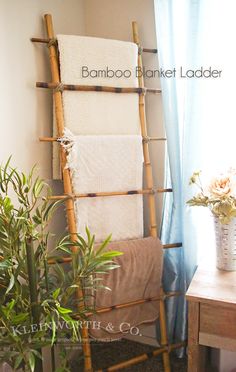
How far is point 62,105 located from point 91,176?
341mm

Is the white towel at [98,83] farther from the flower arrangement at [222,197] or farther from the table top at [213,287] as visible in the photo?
the table top at [213,287]

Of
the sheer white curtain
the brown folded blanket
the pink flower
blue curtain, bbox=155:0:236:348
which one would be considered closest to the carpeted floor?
blue curtain, bbox=155:0:236:348

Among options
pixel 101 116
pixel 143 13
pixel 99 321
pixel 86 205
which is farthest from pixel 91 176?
pixel 143 13

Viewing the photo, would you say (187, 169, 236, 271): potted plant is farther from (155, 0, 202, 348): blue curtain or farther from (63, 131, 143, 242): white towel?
(63, 131, 143, 242): white towel

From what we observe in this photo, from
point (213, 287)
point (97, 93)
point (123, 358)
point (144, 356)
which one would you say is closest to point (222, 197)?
point (213, 287)

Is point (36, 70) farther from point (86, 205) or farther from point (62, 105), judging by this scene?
point (86, 205)

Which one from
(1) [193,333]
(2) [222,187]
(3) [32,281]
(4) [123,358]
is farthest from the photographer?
(4) [123,358]

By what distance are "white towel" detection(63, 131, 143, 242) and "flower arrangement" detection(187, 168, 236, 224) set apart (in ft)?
1.15

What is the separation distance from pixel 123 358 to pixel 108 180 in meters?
0.99

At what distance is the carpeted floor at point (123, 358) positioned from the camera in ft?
5.19

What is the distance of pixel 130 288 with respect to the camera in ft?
4.66

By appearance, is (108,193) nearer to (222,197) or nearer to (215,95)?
(222,197)

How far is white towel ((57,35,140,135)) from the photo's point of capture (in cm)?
137

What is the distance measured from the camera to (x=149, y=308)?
148cm
